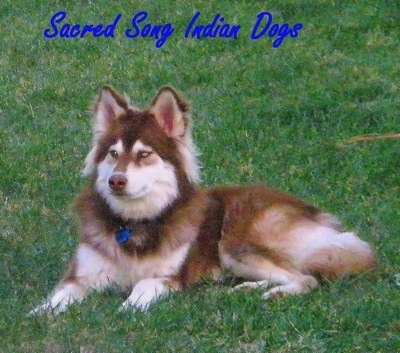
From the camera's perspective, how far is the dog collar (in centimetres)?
629

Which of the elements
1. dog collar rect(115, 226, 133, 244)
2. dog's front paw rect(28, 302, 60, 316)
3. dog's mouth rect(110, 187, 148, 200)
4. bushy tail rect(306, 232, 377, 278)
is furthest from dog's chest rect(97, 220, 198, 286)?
bushy tail rect(306, 232, 377, 278)

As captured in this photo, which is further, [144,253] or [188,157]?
[188,157]

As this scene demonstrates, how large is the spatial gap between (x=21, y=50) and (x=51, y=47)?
41 cm

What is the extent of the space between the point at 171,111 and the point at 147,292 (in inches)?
50.1

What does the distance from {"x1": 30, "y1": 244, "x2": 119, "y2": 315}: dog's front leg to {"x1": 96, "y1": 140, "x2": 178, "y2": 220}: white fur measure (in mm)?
337

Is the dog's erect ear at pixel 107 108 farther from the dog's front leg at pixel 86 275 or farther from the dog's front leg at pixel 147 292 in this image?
the dog's front leg at pixel 147 292

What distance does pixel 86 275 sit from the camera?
6.21 meters

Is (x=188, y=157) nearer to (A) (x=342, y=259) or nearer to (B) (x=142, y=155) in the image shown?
(B) (x=142, y=155)

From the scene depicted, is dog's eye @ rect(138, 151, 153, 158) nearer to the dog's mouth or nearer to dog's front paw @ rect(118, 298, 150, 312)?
the dog's mouth

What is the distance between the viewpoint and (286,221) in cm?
648

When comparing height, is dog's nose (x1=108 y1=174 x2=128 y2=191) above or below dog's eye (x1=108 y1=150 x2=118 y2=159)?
below

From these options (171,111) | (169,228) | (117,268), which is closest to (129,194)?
(169,228)

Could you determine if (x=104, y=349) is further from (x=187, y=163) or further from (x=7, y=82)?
(x=7, y=82)

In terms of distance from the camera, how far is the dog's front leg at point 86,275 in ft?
19.9
